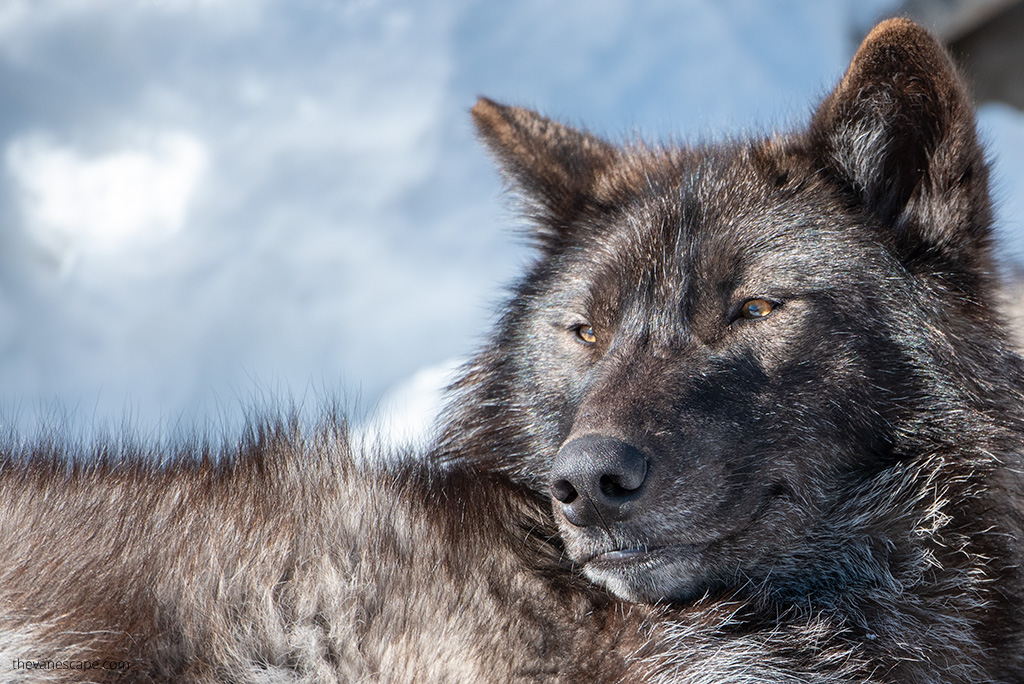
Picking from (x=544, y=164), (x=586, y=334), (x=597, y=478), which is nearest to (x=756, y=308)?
(x=586, y=334)

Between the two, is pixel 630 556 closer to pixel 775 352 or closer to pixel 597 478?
pixel 597 478

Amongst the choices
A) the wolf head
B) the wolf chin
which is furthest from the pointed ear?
the wolf chin

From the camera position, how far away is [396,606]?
2.68 m

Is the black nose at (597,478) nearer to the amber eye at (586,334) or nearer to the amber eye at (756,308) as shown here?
the amber eye at (756,308)

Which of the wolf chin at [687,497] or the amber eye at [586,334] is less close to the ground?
the amber eye at [586,334]

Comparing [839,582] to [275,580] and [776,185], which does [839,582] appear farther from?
[275,580]

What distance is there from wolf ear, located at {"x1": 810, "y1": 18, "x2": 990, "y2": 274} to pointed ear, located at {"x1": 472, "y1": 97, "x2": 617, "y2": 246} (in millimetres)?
1103

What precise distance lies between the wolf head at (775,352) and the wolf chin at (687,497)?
1cm

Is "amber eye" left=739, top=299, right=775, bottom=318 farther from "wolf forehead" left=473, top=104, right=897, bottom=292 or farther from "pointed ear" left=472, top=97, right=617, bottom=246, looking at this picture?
"pointed ear" left=472, top=97, right=617, bottom=246

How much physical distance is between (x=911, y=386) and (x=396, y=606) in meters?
1.83

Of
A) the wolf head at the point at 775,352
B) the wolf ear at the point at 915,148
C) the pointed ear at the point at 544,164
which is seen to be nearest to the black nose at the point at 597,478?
the wolf head at the point at 775,352

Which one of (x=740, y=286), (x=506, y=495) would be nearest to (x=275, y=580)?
(x=506, y=495)

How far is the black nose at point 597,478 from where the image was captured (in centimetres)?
258

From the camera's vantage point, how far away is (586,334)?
11.7 feet
